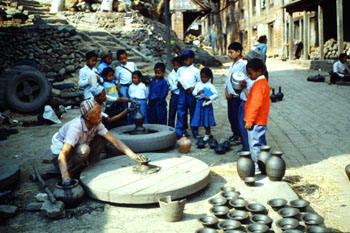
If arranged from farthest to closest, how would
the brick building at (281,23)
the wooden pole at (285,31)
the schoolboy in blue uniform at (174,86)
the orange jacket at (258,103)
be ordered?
the wooden pole at (285,31), the brick building at (281,23), the schoolboy in blue uniform at (174,86), the orange jacket at (258,103)

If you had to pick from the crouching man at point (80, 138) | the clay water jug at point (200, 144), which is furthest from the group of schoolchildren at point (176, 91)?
the crouching man at point (80, 138)

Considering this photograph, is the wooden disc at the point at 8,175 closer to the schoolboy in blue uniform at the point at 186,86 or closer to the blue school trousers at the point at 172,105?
the schoolboy in blue uniform at the point at 186,86

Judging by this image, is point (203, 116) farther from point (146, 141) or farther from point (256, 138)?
point (256, 138)

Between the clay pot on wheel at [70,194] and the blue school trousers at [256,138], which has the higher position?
the blue school trousers at [256,138]

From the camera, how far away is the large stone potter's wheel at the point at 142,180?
3561 millimetres

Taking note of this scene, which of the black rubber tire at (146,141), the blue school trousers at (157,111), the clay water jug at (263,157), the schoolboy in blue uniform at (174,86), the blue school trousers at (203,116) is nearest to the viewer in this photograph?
the clay water jug at (263,157)

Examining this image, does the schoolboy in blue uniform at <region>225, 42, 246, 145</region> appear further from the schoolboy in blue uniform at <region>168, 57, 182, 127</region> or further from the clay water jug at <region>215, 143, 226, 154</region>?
the schoolboy in blue uniform at <region>168, 57, 182, 127</region>

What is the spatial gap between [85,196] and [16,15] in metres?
13.2

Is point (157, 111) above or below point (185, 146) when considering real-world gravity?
above

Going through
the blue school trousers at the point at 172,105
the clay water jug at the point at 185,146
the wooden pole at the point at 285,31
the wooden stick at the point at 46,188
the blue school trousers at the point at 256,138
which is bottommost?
the wooden stick at the point at 46,188

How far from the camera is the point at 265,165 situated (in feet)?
13.7

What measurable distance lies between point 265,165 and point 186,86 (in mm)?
2396

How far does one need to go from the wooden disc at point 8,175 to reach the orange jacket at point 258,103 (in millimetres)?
2954

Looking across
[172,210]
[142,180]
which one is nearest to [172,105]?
[142,180]
